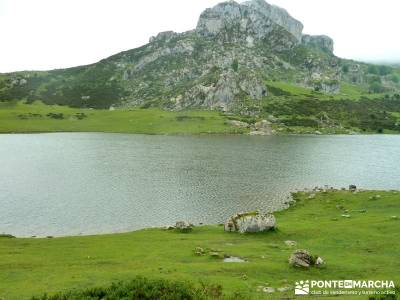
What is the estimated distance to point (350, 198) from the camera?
77.7 m

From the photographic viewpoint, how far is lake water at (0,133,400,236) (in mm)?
68750

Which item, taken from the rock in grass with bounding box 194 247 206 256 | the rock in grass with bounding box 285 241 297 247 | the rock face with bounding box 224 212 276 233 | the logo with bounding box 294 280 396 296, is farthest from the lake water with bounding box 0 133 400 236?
the logo with bounding box 294 280 396 296

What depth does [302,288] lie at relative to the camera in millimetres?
31391

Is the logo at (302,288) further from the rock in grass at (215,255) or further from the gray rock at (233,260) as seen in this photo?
the rock in grass at (215,255)

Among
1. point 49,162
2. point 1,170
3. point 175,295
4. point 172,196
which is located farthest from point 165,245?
point 49,162

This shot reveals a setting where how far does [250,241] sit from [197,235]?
25.1 feet

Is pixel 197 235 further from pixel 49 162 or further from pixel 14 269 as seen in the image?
pixel 49 162

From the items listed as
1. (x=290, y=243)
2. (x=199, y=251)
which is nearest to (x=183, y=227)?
(x=199, y=251)

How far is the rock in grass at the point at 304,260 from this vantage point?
1454 inches

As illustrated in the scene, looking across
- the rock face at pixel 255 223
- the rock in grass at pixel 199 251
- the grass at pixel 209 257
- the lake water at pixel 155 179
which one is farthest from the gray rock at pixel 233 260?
the lake water at pixel 155 179

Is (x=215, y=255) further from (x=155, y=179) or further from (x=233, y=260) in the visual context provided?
(x=155, y=179)

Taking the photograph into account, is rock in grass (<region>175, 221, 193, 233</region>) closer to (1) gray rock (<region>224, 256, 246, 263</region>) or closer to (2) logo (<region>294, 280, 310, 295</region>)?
(1) gray rock (<region>224, 256, 246, 263</region>)

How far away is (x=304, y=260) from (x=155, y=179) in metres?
67.5

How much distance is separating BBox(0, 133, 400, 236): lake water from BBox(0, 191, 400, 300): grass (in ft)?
47.4
